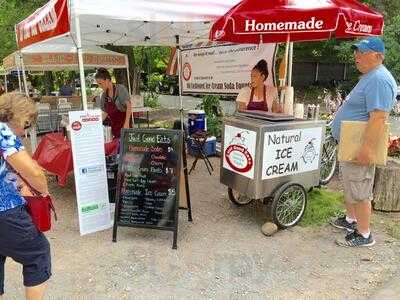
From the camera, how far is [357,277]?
371 centimetres

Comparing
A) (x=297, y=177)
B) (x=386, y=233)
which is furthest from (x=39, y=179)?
(x=386, y=233)

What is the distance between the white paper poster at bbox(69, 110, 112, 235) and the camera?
14.3 feet

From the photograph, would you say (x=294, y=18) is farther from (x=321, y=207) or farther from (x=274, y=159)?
(x=321, y=207)

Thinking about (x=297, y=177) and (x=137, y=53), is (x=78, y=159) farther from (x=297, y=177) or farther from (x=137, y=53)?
(x=137, y=53)

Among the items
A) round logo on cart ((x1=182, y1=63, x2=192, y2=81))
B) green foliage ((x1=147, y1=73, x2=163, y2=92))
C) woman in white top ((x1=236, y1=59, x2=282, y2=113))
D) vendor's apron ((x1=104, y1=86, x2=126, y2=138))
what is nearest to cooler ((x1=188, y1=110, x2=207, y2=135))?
round logo on cart ((x1=182, y1=63, x2=192, y2=81))

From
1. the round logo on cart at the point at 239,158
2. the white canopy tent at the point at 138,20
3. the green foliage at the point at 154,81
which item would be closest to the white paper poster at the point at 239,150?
the round logo on cart at the point at 239,158

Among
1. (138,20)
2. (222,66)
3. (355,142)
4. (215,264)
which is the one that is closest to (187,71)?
(222,66)

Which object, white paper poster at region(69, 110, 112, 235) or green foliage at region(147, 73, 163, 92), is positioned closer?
white paper poster at region(69, 110, 112, 235)

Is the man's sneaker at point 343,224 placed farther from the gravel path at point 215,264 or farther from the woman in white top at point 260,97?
the woman in white top at point 260,97

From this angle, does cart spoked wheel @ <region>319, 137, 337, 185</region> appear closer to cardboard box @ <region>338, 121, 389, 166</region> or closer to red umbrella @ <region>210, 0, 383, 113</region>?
red umbrella @ <region>210, 0, 383, 113</region>

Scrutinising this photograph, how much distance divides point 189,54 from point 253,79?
4.51 m

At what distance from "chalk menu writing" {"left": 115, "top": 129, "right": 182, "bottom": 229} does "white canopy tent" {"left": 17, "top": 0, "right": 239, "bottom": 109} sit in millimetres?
787

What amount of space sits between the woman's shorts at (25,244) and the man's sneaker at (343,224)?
306 centimetres

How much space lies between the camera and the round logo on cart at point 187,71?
30.9 ft
